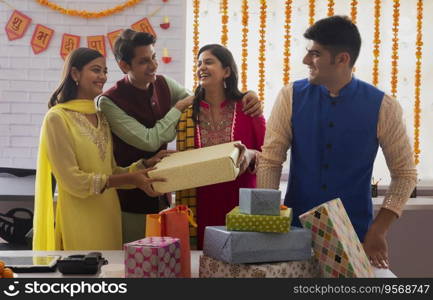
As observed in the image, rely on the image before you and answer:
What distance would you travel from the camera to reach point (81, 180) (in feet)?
7.85

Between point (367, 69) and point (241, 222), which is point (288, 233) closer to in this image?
point (241, 222)

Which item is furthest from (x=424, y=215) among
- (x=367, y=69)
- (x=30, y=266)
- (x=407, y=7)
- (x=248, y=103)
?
(x=30, y=266)

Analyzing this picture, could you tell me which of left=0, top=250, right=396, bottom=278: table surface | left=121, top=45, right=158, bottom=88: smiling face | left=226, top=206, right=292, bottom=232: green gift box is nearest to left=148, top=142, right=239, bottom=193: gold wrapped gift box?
left=0, top=250, right=396, bottom=278: table surface

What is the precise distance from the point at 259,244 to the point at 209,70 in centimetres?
121

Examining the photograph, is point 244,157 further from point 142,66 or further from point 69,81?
point 69,81

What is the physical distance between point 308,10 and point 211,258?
115 inches

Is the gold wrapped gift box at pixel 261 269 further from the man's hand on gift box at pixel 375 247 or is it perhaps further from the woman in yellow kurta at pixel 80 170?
the woman in yellow kurta at pixel 80 170

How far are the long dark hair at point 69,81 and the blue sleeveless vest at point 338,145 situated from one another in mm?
863

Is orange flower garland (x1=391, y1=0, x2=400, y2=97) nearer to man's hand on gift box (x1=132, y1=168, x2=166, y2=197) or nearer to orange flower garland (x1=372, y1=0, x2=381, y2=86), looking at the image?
orange flower garland (x1=372, y1=0, x2=381, y2=86)

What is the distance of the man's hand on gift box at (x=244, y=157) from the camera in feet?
7.93

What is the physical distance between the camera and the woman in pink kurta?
2.77 metres

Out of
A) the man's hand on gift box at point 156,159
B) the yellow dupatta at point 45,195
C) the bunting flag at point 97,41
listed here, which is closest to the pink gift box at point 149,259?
the man's hand on gift box at point 156,159

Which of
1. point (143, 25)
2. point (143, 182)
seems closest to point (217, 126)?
point (143, 182)

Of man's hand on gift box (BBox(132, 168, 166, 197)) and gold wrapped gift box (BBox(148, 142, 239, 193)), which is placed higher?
gold wrapped gift box (BBox(148, 142, 239, 193))
